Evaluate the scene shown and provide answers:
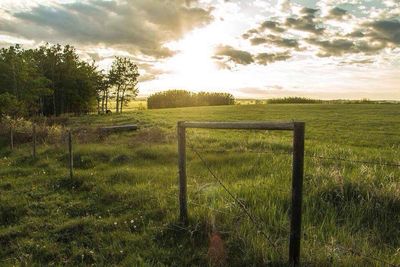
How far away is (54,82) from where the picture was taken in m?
77.3

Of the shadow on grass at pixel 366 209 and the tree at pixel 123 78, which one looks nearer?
the shadow on grass at pixel 366 209

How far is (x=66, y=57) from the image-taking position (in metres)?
79.4

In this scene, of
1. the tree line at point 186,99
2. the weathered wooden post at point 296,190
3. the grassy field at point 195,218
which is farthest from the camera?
the tree line at point 186,99

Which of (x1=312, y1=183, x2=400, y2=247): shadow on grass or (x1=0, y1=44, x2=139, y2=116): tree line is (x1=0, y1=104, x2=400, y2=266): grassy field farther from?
(x1=0, y1=44, x2=139, y2=116): tree line

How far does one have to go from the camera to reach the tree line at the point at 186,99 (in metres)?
134

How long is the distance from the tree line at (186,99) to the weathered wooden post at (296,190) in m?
129

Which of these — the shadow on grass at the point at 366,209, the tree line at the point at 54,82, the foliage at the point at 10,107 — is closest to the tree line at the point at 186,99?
the tree line at the point at 54,82

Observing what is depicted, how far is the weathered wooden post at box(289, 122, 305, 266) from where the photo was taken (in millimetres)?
4930

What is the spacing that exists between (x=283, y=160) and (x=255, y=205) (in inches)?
205

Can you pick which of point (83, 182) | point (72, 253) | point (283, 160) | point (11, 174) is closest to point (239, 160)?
point (283, 160)

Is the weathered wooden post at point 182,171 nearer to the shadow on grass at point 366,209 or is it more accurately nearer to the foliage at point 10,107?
the shadow on grass at point 366,209

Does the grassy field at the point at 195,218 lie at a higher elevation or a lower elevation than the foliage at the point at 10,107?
lower

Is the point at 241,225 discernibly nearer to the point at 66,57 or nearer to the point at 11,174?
the point at 11,174

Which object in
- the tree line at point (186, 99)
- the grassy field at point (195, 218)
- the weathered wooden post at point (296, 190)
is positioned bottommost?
the grassy field at point (195, 218)
